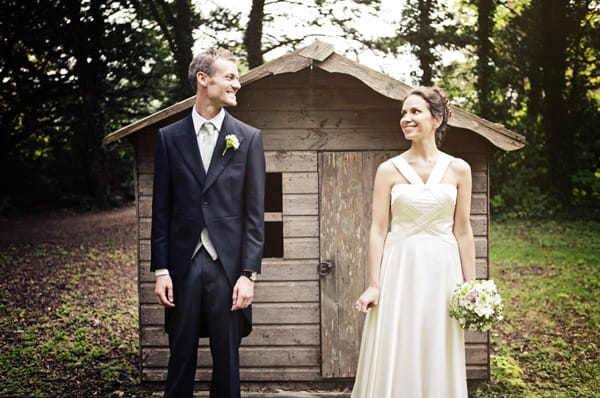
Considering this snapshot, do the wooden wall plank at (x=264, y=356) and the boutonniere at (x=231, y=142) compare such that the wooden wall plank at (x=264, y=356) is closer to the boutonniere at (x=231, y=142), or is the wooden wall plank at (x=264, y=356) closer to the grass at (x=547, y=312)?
the grass at (x=547, y=312)

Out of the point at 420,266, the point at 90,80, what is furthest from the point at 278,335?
the point at 90,80

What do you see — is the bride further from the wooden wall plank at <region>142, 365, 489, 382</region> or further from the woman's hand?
the wooden wall plank at <region>142, 365, 489, 382</region>

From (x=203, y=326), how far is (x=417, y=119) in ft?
5.68

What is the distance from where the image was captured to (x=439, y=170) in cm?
313

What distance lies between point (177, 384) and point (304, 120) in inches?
117

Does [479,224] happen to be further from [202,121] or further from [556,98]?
[556,98]

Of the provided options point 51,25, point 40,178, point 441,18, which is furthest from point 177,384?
point 40,178

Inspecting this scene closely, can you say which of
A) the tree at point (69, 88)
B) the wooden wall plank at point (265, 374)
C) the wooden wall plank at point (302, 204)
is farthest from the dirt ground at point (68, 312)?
the tree at point (69, 88)

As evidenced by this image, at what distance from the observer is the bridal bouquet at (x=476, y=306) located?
2859 mm

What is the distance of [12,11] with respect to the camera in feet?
63.8

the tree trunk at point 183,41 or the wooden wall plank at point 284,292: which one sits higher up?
the tree trunk at point 183,41

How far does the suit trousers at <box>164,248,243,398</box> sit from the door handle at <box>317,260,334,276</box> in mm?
2248

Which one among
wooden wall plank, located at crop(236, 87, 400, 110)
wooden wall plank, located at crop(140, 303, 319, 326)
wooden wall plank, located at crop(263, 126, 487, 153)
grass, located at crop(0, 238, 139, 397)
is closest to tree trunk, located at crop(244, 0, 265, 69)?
grass, located at crop(0, 238, 139, 397)

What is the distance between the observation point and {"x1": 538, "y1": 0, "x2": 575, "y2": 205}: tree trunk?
16.6 metres
